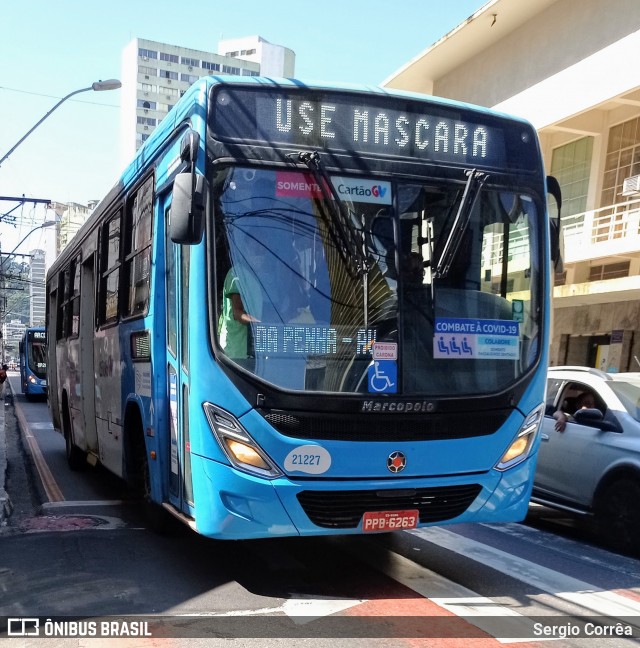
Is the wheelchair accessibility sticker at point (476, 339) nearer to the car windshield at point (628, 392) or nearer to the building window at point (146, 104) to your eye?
the car windshield at point (628, 392)

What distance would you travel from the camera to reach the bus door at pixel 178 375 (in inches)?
211

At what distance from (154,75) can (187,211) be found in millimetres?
122561

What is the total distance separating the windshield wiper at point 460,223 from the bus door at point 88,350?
17.2 ft

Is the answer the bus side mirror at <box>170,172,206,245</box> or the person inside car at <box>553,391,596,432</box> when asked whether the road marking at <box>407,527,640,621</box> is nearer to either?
the person inside car at <box>553,391,596,432</box>

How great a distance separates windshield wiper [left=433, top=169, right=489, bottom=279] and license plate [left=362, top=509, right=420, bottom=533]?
156 centimetres

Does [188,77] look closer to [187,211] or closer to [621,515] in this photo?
[621,515]

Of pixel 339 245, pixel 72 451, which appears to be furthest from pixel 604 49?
pixel 339 245

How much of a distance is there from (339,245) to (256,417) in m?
1.22

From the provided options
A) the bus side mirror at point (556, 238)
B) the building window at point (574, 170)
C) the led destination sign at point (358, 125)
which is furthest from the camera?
the building window at point (574, 170)

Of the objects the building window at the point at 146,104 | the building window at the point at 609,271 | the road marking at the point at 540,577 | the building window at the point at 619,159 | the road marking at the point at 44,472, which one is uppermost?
the building window at the point at 146,104

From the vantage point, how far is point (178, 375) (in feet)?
18.1

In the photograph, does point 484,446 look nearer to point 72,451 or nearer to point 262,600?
point 262,600

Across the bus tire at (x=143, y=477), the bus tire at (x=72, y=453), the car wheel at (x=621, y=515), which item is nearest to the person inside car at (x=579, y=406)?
the car wheel at (x=621, y=515)

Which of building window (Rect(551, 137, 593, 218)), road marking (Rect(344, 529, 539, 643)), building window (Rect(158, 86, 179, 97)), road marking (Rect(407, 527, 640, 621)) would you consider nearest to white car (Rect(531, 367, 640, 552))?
road marking (Rect(407, 527, 640, 621))
